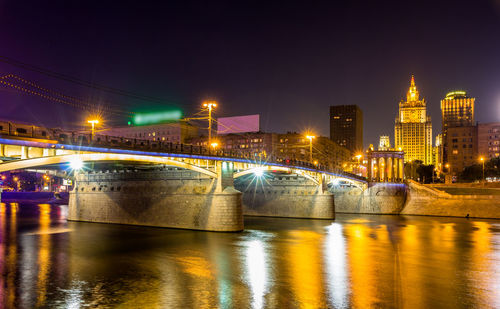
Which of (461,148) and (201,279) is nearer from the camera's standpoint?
(201,279)

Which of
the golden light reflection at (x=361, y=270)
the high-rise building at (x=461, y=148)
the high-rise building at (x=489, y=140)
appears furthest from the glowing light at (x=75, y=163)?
the high-rise building at (x=461, y=148)

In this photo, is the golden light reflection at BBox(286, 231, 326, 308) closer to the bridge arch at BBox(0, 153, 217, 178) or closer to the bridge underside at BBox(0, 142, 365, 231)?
the bridge underside at BBox(0, 142, 365, 231)

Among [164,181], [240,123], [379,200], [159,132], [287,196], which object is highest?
[159,132]

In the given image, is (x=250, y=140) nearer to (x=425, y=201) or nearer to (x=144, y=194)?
(x=425, y=201)

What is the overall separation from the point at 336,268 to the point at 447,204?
5287 centimetres

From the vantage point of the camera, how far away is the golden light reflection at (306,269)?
63.8 feet

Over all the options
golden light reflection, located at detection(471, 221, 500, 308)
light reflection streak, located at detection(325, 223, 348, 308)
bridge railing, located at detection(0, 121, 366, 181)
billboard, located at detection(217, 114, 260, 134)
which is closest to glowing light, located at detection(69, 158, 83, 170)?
bridge railing, located at detection(0, 121, 366, 181)

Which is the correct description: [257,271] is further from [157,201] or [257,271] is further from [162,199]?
[157,201]

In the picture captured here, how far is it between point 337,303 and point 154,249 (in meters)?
19.1

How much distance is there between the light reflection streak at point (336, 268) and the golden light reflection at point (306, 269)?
571mm

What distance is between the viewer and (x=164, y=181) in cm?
4744

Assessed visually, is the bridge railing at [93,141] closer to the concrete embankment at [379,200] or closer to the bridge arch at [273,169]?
the bridge arch at [273,169]

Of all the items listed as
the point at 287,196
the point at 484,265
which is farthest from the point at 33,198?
the point at 484,265

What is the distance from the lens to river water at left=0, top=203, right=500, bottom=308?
19484 millimetres
